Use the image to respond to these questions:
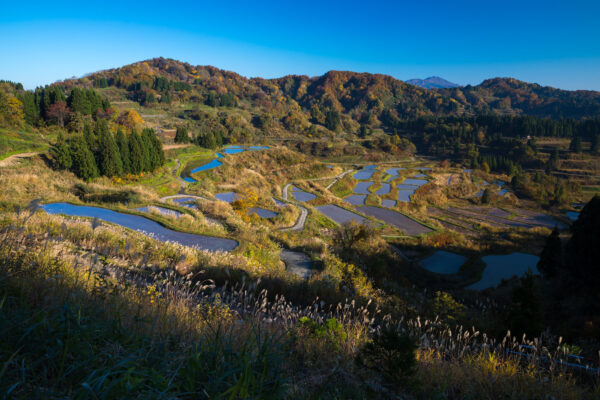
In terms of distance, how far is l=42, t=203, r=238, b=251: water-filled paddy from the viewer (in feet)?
46.6

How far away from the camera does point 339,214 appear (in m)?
44.8

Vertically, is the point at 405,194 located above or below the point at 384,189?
below

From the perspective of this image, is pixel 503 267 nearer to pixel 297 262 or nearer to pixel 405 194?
pixel 297 262

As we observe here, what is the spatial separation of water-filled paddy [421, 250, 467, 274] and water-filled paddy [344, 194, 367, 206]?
80.5 ft

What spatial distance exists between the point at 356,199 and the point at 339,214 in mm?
16225

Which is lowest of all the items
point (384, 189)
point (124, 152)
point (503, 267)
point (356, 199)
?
point (503, 267)

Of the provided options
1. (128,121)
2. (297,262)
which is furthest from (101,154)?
(297,262)

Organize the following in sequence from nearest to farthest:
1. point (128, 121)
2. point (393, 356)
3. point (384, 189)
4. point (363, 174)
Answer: point (393, 356) → point (128, 121) → point (384, 189) → point (363, 174)

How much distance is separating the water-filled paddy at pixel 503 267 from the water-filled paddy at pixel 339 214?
16.7 m

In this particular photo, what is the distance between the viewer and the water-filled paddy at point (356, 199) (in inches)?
2221

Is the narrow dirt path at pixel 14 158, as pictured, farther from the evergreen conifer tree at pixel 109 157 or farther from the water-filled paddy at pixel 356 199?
the water-filled paddy at pixel 356 199

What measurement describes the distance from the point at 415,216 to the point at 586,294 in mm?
31395

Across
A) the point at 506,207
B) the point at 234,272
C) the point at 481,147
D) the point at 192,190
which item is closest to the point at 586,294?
the point at 234,272

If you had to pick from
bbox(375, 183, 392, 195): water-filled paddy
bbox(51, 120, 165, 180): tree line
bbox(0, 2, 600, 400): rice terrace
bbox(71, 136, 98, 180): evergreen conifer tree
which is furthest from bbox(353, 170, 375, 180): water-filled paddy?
bbox(71, 136, 98, 180): evergreen conifer tree
